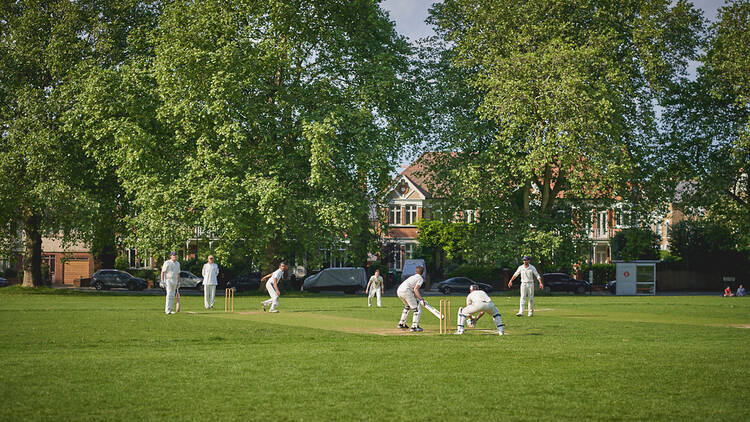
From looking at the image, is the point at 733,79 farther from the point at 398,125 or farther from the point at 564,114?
the point at 398,125

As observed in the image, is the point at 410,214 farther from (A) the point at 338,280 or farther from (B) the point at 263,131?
(B) the point at 263,131

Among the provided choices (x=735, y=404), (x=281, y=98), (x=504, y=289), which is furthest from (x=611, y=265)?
(x=735, y=404)

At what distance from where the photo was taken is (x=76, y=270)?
7456cm

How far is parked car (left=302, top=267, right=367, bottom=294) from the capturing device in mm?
53219

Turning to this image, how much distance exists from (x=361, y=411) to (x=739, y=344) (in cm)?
1097

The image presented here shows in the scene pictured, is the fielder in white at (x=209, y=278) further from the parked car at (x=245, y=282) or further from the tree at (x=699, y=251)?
the tree at (x=699, y=251)

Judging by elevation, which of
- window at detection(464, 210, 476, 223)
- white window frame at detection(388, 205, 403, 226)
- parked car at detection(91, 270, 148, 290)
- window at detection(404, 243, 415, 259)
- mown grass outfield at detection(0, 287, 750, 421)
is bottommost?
parked car at detection(91, 270, 148, 290)

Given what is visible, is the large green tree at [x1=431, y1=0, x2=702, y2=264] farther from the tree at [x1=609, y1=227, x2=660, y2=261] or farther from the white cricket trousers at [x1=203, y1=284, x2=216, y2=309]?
the white cricket trousers at [x1=203, y1=284, x2=216, y2=309]

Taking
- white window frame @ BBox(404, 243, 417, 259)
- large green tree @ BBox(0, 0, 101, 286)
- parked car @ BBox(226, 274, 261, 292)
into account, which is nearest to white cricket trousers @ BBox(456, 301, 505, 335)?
large green tree @ BBox(0, 0, 101, 286)

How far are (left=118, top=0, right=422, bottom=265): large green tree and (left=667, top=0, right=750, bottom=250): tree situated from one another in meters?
18.5

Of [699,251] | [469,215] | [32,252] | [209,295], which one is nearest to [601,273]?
[699,251]

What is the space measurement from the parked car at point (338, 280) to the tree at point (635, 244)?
17645 mm

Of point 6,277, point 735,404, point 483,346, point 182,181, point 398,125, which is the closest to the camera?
point 735,404

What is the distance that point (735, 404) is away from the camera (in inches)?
370
